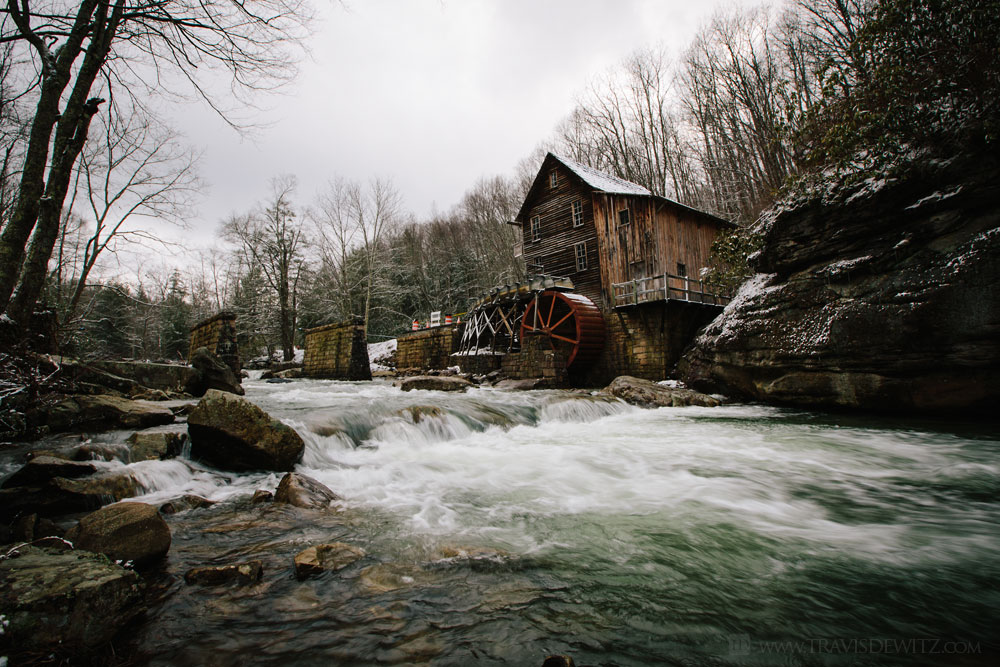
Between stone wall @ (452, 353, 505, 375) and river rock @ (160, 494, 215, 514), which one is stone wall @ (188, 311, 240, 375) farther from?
river rock @ (160, 494, 215, 514)

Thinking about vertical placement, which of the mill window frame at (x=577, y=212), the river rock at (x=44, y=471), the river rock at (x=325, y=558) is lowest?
the river rock at (x=325, y=558)

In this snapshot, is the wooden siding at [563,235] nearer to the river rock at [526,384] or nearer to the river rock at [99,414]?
the river rock at [526,384]

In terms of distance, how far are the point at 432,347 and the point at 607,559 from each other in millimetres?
18663

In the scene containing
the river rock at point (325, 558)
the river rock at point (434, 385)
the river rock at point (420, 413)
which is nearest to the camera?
the river rock at point (325, 558)

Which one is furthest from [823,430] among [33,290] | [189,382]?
[189,382]

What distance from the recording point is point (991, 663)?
1.46 m

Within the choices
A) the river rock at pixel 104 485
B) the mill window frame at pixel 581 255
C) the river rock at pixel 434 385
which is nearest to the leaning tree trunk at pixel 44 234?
the river rock at pixel 104 485

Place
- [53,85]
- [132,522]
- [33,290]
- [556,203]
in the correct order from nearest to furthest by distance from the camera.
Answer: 1. [132,522]
2. [53,85]
3. [33,290]
4. [556,203]

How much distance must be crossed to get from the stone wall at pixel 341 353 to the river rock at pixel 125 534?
50.5 ft

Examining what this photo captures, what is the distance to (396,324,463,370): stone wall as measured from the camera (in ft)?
66.2

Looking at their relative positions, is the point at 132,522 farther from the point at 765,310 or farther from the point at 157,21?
the point at 765,310

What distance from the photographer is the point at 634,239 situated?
15961 mm

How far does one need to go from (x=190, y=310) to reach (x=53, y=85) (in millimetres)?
34967

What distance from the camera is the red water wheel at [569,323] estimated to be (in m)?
14.1
